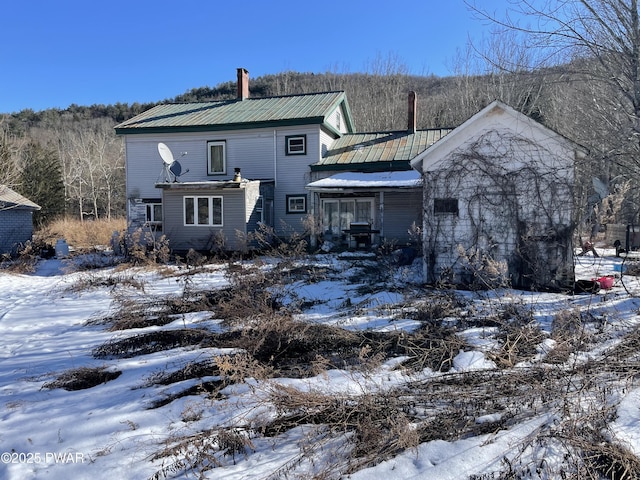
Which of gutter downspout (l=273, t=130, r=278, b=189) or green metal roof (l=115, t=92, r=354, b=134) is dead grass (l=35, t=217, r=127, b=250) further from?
gutter downspout (l=273, t=130, r=278, b=189)

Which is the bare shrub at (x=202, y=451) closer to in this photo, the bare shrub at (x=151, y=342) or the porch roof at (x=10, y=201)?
the bare shrub at (x=151, y=342)

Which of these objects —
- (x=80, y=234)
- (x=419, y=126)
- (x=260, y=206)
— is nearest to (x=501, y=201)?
(x=260, y=206)

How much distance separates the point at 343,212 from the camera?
18.0m

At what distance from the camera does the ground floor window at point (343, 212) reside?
57.9ft

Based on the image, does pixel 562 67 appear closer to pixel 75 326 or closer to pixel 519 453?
pixel 519 453

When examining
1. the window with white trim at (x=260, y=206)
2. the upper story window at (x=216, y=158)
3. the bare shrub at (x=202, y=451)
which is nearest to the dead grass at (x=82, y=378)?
the bare shrub at (x=202, y=451)

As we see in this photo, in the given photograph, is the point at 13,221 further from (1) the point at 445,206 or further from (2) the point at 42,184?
(1) the point at 445,206

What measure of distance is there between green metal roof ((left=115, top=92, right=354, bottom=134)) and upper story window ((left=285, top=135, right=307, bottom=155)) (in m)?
0.67

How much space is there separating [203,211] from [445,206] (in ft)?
33.6

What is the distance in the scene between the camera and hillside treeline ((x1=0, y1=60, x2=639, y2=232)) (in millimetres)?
7711

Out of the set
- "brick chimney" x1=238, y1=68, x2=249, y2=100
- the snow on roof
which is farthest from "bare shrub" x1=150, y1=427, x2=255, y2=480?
"brick chimney" x1=238, y1=68, x2=249, y2=100

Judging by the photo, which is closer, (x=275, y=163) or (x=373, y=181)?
(x=373, y=181)

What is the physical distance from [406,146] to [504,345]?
1478 cm

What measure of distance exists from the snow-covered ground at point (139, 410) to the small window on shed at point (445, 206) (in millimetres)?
2864
